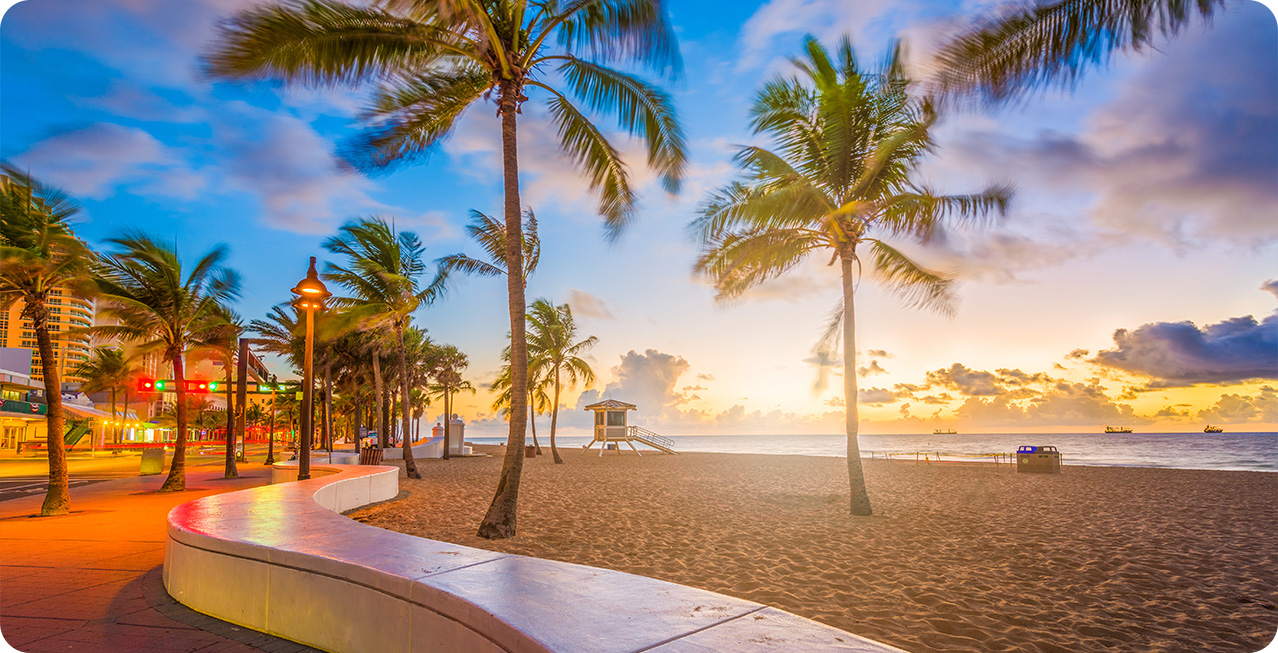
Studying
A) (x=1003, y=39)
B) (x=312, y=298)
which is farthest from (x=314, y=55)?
(x=1003, y=39)

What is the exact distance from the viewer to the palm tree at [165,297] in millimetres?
13915

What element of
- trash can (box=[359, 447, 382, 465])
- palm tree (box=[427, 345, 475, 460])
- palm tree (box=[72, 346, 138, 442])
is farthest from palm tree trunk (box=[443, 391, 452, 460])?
palm tree (box=[72, 346, 138, 442])

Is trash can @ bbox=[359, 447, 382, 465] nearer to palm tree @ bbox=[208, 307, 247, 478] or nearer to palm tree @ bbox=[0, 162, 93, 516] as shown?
palm tree @ bbox=[208, 307, 247, 478]

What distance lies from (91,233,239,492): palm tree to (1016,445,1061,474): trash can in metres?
28.1

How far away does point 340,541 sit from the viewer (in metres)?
4.11

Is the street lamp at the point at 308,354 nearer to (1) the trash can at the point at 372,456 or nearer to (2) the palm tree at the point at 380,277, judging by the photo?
(2) the palm tree at the point at 380,277

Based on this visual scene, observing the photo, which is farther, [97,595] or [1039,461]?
[1039,461]

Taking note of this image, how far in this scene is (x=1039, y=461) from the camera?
81.3ft

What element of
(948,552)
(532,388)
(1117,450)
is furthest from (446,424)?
(1117,450)

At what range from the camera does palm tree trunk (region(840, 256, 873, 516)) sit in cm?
1208

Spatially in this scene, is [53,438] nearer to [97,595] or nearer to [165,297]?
[165,297]

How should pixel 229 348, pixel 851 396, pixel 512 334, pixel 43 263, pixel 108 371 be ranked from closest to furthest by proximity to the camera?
pixel 512 334 → pixel 43 263 → pixel 851 396 → pixel 229 348 → pixel 108 371

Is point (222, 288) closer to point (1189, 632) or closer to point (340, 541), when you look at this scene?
point (340, 541)

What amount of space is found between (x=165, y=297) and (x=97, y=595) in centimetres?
1261
